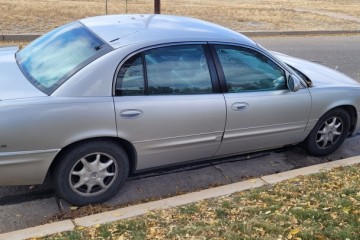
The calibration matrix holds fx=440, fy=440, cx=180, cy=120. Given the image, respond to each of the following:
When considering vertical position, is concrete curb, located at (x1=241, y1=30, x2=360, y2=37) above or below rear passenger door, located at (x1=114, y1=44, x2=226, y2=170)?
below

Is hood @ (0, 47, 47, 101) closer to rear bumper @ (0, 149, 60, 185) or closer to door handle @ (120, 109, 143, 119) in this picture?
rear bumper @ (0, 149, 60, 185)

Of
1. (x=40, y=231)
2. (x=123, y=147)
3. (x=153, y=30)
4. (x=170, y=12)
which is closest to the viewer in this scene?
(x=40, y=231)

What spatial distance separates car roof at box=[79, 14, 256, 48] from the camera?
12.7ft

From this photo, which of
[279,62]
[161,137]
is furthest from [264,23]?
[161,137]

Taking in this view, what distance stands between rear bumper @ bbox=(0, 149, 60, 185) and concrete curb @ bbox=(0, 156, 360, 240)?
0.41 m

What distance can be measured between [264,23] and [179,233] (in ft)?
41.5

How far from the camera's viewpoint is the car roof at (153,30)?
152 inches

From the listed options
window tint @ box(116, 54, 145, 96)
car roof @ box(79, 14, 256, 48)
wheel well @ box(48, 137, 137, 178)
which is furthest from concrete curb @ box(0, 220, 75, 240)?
car roof @ box(79, 14, 256, 48)

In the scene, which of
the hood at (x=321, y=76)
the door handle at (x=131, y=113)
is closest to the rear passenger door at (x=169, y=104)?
the door handle at (x=131, y=113)

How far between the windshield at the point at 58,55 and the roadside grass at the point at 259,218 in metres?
1.26

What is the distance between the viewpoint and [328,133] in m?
5.04

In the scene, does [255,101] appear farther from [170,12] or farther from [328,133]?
[170,12]

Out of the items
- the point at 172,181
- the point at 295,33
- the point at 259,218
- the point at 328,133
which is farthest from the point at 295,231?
the point at 295,33

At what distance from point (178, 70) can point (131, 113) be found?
633 millimetres
